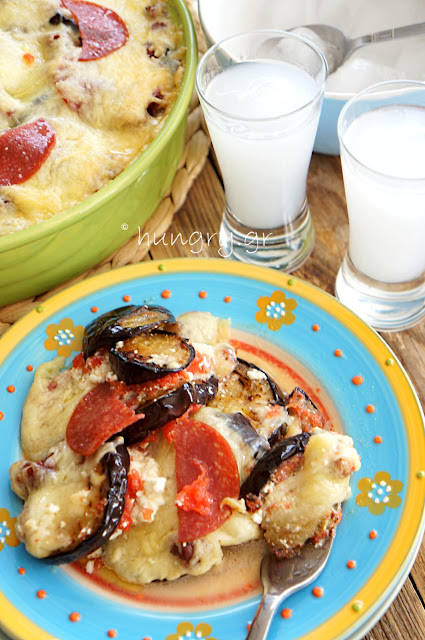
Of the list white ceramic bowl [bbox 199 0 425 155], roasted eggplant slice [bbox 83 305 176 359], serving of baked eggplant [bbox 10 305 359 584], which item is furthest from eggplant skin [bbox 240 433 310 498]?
white ceramic bowl [bbox 199 0 425 155]

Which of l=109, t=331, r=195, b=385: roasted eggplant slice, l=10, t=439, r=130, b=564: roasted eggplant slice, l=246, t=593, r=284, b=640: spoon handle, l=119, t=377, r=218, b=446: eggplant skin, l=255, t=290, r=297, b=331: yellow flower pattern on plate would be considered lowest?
l=246, t=593, r=284, b=640: spoon handle

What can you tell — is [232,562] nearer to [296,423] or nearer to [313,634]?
[313,634]

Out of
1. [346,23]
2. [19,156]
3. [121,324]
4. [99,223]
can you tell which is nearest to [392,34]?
[346,23]

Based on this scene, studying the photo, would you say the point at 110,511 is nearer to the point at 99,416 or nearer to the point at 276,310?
the point at 99,416

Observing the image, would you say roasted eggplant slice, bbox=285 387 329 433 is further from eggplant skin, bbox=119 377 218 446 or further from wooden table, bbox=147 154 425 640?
wooden table, bbox=147 154 425 640

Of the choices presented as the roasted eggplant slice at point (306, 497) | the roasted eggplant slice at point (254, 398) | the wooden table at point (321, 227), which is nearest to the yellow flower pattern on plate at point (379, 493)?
the roasted eggplant slice at point (306, 497)

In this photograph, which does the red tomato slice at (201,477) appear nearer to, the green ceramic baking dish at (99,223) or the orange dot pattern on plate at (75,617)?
the orange dot pattern on plate at (75,617)
